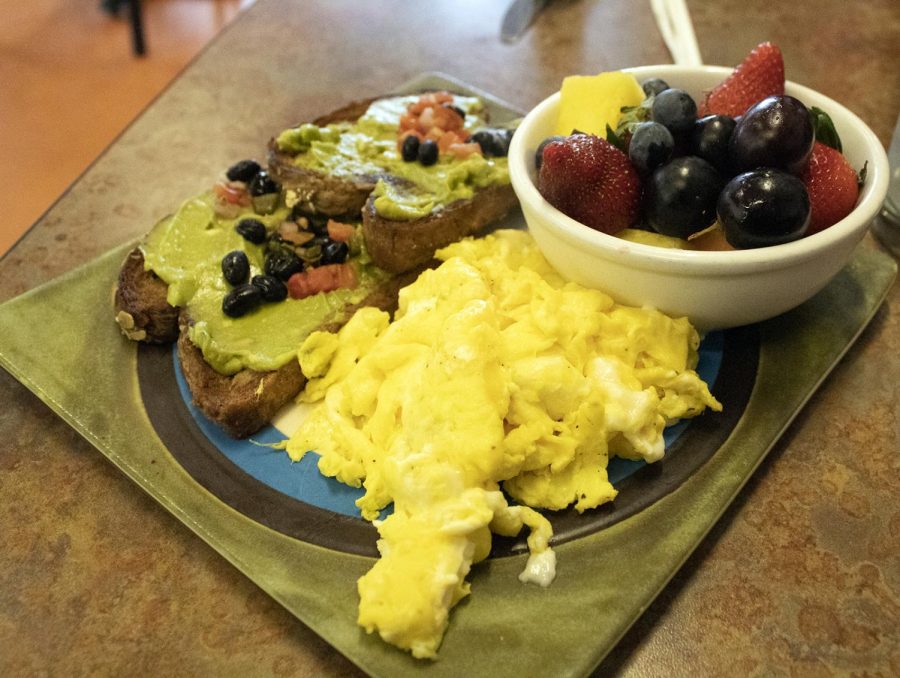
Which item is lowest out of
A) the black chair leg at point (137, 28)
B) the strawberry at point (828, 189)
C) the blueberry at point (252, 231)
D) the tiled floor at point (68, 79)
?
the tiled floor at point (68, 79)

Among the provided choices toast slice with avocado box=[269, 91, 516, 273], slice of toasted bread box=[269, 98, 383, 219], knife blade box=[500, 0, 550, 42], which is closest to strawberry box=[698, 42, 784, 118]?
toast slice with avocado box=[269, 91, 516, 273]

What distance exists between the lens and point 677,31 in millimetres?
3617

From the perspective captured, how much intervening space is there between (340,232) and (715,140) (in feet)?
3.91

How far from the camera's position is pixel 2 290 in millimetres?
2572

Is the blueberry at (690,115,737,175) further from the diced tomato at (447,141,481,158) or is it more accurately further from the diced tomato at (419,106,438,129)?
the diced tomato at (419,106,438,129)

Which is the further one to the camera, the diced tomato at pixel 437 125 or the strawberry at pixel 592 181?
the diced tomato at pixel 437 125

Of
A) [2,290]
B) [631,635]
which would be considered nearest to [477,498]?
[631,635]

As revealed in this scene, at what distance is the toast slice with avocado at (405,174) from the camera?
234 cm

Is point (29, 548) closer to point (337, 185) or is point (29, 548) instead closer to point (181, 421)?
point (181, 421)

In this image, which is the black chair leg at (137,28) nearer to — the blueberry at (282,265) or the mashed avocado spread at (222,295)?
the mashed avocado spread at (222,295)

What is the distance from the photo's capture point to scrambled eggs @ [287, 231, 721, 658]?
152 cm

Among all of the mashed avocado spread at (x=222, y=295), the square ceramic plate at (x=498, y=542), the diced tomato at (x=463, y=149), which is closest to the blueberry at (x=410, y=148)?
the diced tomato at (x=463, y=149)

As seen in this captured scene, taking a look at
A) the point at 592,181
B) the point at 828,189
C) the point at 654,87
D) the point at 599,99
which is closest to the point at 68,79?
the point at 599,99

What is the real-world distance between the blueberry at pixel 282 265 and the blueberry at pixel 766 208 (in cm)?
126
